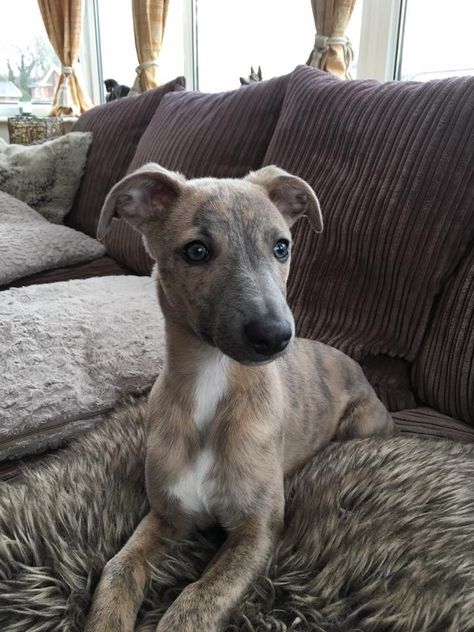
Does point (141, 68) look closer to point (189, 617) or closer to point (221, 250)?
point (221, 250)

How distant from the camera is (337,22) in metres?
2.59

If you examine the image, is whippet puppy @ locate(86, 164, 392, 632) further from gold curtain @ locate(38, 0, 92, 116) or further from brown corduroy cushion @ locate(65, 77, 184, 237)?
gold curtain @ locate(38, 0, 92, 116)

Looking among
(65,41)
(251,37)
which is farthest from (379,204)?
(65,41)

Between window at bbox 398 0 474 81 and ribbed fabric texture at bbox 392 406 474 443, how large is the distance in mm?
1615

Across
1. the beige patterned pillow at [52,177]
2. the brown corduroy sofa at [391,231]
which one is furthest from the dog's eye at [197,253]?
the beige patterned pillow at [52,177]

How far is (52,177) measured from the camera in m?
3.29

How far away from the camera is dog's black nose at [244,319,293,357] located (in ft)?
3.19

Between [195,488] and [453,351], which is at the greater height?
[453,351]

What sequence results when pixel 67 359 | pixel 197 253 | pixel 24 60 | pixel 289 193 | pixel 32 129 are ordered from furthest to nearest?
pixel 24 60, pixel 32 129, pixel 67 359, pixel 289 193, pixel 197 253

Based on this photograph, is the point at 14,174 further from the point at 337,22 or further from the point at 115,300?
the point at 337,22

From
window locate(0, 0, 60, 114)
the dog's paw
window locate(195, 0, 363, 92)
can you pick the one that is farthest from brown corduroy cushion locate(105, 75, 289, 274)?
window locate(0, 0, 60, 114)

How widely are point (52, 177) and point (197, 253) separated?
2.47m

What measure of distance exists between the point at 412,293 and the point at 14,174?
2644mm

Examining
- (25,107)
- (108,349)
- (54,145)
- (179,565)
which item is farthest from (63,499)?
(25,107)
